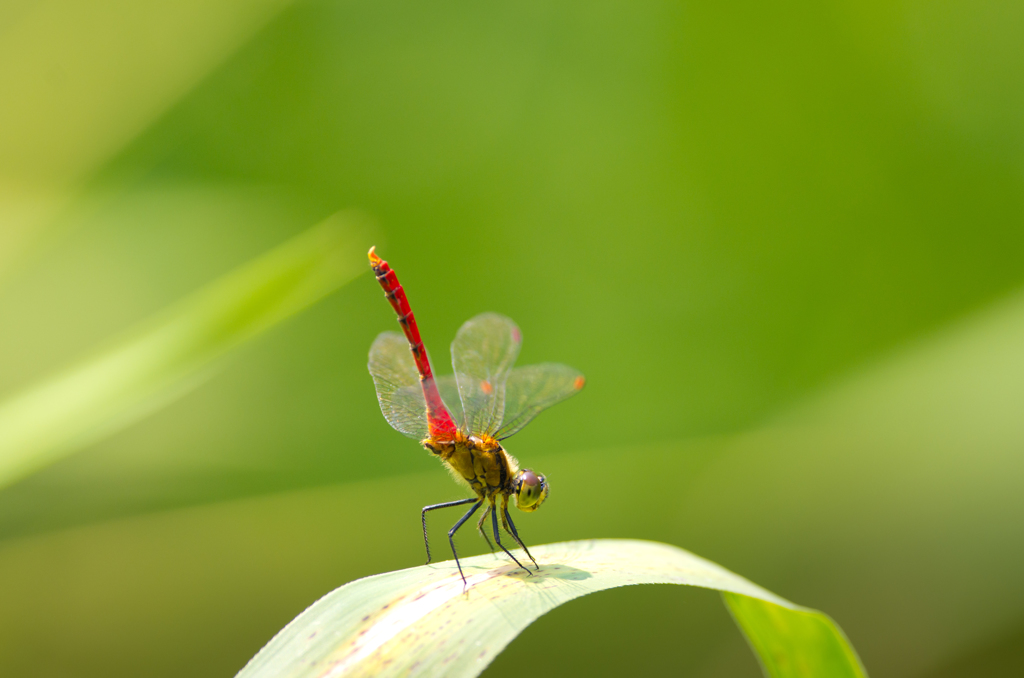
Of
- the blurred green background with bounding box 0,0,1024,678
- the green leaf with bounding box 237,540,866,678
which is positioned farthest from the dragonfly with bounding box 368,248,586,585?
the blurred green background with bounding box 0,0,1024,678

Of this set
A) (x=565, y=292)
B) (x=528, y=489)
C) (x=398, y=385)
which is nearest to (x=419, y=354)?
(x=398, y=385)

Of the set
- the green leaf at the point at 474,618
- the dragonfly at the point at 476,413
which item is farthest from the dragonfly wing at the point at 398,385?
the green leaf at the point at 474,618

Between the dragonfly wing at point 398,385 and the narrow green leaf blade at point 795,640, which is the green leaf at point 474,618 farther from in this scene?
the dragonfly wing at point 398,385

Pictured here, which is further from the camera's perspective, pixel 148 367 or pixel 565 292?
pixel 565 292

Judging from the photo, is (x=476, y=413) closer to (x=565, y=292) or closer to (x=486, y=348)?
(x=486, y=348)

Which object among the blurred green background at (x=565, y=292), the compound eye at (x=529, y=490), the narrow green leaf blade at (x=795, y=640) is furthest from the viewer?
the blurred green background at (x=565, y=292)
